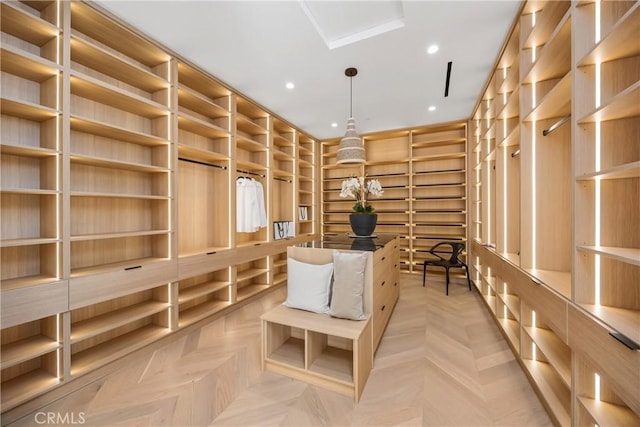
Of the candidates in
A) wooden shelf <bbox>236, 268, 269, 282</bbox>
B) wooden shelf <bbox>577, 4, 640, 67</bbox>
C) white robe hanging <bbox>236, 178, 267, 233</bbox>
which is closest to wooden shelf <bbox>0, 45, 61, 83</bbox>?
white robe hanging <bbox>236, 178, 267, 233</bbox>

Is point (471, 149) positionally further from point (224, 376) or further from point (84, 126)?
point (84, 126)

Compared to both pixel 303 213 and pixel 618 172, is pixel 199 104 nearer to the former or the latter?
pixel 303 213

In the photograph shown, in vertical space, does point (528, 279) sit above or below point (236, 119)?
below

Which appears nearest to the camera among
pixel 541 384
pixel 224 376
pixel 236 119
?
pixel 541 384

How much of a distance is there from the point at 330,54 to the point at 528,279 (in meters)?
2.61

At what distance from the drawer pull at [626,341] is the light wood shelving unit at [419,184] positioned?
371 centimetres

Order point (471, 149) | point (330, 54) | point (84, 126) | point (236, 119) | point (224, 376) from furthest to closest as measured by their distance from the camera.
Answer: point (471, 149) → point (236, 119) → point (330, 54) → point (84, 126) → point (224, 376)

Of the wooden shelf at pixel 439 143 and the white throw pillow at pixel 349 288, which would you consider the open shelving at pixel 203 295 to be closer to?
the white throw pillow at pixel 349 288

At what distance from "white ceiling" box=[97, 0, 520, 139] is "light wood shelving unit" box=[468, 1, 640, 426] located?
0.45 metres

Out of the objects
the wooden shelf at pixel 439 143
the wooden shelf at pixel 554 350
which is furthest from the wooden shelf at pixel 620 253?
the wooden shelf at pixel 439 143

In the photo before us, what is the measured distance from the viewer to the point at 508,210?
2641 mm

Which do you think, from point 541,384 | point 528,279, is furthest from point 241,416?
point 528,279

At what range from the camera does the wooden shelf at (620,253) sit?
0.97 meters

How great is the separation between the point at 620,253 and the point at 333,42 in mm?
2543
